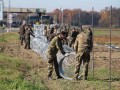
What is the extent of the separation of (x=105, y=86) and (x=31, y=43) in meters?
18.4

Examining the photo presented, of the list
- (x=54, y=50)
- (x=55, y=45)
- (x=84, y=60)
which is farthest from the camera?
(x=54, y=50)

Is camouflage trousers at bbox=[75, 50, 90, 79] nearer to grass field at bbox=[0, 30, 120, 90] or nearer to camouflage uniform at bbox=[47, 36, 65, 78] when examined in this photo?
grass field at bbox=[0, 30, 120, 90]

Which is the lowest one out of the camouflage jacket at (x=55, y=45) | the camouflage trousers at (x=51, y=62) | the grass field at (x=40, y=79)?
the grass field at (x=40, y=79)

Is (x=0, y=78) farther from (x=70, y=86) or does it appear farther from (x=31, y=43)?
(x=31, y=43)

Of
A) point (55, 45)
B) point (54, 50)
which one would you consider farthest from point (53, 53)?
point (55, 45)

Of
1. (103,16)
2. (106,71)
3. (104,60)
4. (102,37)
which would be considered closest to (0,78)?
(106,71)

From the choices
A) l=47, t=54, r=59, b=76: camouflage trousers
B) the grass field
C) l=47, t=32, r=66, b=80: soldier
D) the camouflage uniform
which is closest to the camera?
the grass field

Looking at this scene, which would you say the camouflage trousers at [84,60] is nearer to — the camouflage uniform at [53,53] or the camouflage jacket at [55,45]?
the camouflage jacket at [55,45]

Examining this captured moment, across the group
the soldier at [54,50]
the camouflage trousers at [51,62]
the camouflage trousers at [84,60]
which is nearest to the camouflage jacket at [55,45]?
the soldier at [54,50]

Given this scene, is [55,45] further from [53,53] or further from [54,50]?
[53,53]

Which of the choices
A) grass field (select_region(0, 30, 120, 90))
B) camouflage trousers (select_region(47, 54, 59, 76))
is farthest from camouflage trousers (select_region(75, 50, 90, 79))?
camouflage trousers (select_region(47, 54, 59, 76))

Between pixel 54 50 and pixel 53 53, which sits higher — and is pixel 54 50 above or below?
above

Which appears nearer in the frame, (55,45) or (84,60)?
(84,60)

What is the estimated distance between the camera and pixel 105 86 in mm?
14977
